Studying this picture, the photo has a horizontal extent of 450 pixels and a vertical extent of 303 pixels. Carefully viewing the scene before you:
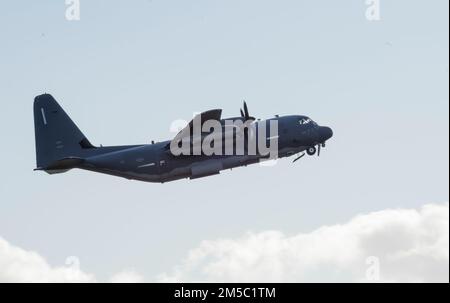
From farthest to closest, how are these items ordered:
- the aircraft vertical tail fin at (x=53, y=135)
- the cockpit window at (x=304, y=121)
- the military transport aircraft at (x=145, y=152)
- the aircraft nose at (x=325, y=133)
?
1. the aircraft nose at (x=325, y=133)
2. the cockpit window at (x=304, y=121)
3. the aircraft vertical tail fin at (x=53, y=135)
4. the military transport aircraft at (x=145, y=152)

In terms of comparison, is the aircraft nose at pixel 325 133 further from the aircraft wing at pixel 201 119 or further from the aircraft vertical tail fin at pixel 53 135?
the aircraft vertical tail fin at pixel 53 135

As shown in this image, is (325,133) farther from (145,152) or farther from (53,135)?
(53,135)

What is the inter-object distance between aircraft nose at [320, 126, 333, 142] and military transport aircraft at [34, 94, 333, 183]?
1195 millimetres

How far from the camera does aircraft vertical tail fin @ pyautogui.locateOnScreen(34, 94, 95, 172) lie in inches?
2200

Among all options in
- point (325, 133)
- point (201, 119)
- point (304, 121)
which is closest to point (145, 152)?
point (201, 119)

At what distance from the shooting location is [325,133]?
192 feet

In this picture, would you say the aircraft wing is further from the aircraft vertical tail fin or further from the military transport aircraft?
the aircraft vertical tail fin

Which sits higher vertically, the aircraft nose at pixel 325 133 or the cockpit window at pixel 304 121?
the cockpit window at pixel 304 121

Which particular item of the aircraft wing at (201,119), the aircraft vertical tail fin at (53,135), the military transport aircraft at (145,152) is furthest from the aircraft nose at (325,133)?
the aircraft vertical tail fin at (53,135)

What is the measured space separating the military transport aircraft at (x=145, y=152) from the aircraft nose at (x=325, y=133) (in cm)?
119

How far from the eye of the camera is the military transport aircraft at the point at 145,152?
2154 inches
